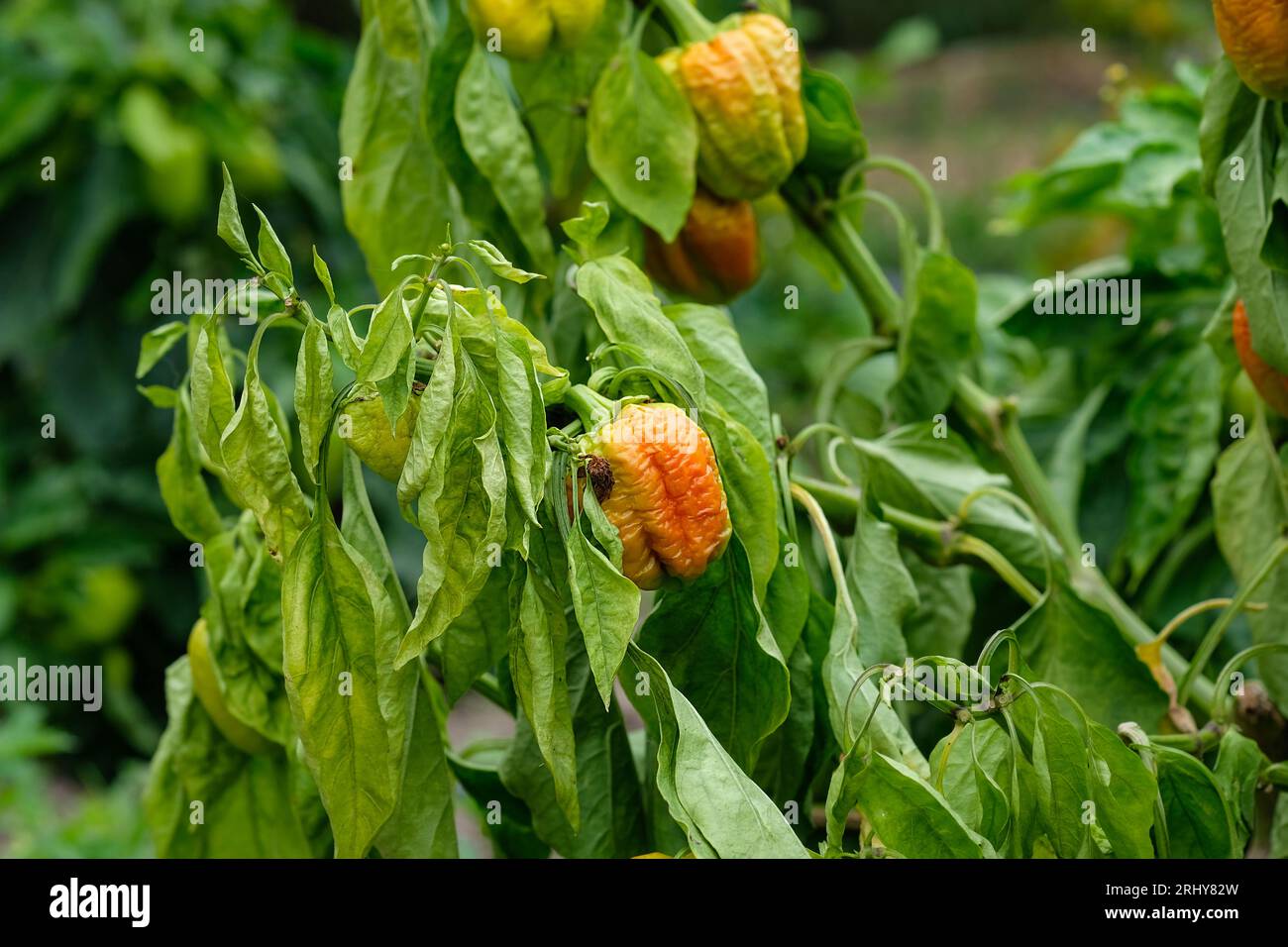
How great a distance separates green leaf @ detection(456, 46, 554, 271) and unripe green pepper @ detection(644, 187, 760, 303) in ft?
0.26

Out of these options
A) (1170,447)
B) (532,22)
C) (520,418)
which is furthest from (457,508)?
(1170,447)

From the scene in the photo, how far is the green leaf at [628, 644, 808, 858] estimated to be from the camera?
40cm

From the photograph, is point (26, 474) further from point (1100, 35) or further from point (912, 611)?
point (1100, 35)

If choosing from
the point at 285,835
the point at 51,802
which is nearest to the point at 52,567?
the point at 51,802

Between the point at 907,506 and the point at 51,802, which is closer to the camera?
the point at 907,506

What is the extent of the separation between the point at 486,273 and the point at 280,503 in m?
0.21

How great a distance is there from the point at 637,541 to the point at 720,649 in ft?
0.22

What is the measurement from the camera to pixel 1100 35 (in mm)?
4223

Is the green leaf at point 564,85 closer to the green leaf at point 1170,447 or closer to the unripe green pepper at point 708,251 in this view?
the unripe green pepper at point 708,251

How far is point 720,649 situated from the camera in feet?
1.58

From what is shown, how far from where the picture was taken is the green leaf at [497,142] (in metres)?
0.57

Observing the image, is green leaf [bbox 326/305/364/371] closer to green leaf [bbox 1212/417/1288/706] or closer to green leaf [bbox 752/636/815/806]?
green leaf [bbox 752/636/815/806]
